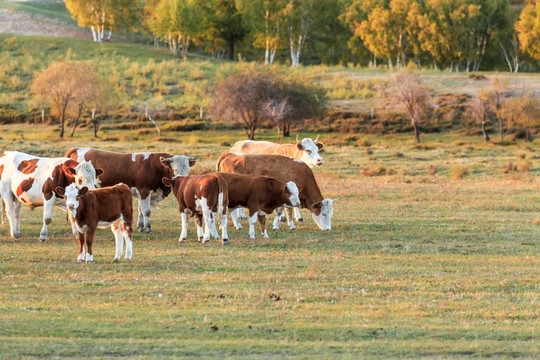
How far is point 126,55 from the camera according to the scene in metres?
95.2

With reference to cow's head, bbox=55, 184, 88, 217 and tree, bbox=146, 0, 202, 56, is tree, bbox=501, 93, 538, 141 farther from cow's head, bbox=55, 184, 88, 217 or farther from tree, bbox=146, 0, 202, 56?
cow's head, bbox=55, 184, 88, 217

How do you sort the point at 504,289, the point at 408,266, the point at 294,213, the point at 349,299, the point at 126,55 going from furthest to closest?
the point at 126,55, the point at 294,213, the point at 408,266, the point at 504,289, the point at 349,299

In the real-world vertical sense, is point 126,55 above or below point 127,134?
above

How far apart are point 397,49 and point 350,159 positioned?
5753 centimetres

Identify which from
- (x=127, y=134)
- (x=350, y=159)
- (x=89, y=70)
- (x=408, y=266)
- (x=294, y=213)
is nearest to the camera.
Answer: (x=408, y=266)

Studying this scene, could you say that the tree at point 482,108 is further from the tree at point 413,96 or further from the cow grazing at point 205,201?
the cow grazing at point 205,201

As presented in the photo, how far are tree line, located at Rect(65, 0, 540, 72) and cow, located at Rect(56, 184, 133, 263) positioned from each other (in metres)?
76.7

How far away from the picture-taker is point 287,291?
12.3 metres

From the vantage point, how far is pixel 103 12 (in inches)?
4200

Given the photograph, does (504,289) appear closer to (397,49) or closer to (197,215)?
(197,215)

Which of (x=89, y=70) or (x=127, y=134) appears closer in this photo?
(x=127, y=134)

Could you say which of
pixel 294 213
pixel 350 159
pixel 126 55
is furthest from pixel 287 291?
pixel 126 55

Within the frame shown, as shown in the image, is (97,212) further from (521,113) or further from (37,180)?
(521,113)

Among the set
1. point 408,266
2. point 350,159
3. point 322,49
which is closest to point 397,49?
point 322,49
